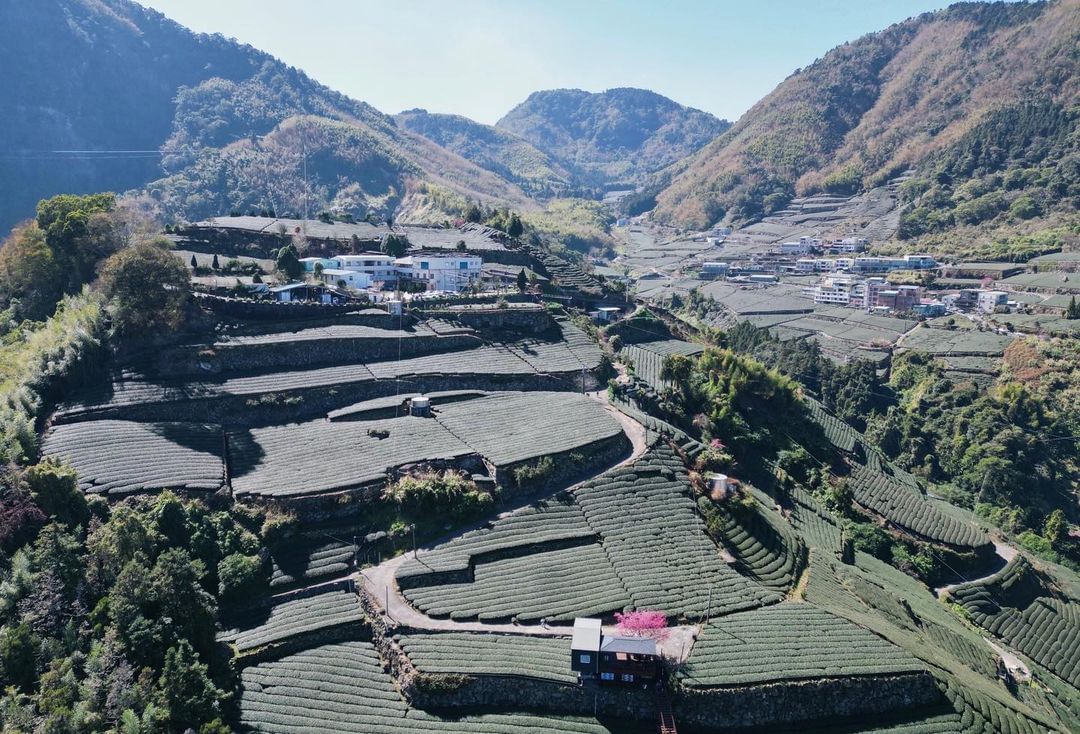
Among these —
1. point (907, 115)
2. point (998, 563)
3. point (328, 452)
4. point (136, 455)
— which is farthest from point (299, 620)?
point (907, 115)

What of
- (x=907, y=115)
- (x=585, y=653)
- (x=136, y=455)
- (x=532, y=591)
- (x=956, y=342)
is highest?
(x=907, y=115)

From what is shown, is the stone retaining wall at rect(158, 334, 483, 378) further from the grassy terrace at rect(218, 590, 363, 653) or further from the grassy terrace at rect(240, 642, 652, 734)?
the grassy terrace at rect(240, 642, 652, 734)

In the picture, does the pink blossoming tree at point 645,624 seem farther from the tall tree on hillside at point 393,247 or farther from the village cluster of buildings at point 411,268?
the tall tree on hillside at point 393,247

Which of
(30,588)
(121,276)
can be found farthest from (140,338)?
(30,588)

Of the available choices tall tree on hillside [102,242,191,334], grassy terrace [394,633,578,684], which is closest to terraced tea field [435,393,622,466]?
grassy terrace [394,633,578,684]

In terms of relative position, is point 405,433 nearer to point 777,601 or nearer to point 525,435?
point 525,435

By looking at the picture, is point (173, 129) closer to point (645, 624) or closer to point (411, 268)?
point (411, 268)
